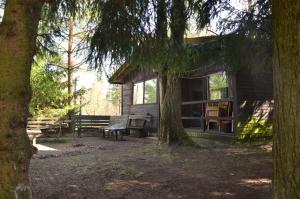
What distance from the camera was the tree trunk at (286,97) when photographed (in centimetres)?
400

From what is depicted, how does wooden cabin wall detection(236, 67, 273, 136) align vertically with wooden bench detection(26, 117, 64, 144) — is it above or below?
above

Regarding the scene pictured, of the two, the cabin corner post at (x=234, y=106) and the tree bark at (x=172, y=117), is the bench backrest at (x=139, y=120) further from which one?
the tree bark at (x=172, y=117)

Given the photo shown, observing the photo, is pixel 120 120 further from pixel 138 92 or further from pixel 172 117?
pixel 172 117

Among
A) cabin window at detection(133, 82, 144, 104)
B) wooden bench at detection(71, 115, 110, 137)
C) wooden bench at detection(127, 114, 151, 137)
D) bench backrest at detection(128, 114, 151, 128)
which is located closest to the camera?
wooden bench at detection(127, 114, 151, 137)

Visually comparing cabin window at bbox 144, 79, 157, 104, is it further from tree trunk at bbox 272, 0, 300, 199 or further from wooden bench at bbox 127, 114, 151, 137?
tree trunk at bbox 272, 0, 300, 199

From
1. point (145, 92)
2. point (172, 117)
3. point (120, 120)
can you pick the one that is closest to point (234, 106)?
point (172, 117)

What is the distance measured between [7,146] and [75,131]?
1706cm

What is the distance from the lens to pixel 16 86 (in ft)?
12.0

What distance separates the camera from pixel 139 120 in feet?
61.3

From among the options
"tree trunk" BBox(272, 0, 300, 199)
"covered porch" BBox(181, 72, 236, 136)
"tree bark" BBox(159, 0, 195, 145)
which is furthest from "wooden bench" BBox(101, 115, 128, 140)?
"tree trunk" BBox(272, 0, 300, 199)

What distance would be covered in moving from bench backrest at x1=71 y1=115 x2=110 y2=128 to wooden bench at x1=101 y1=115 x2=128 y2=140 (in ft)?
3.51

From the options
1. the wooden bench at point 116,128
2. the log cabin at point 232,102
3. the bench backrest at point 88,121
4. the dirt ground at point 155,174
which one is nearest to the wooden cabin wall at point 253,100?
the log cabin at point 232,102

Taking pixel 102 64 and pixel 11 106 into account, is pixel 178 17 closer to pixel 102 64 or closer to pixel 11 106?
pixel 102 64

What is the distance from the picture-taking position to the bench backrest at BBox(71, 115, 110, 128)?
1936 cm
